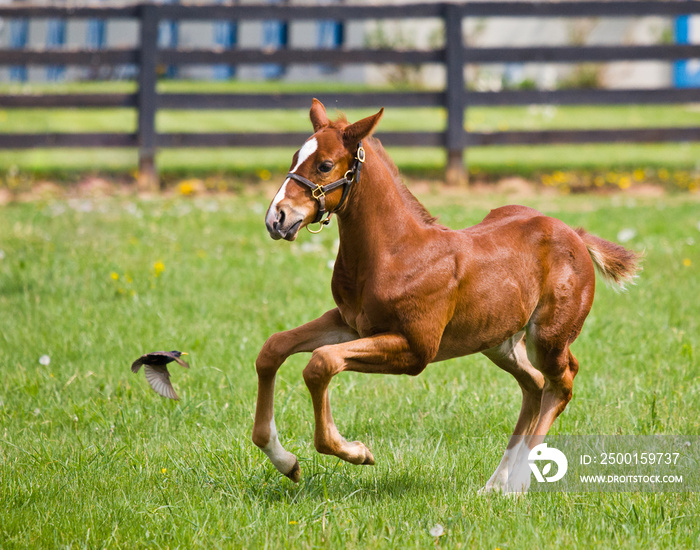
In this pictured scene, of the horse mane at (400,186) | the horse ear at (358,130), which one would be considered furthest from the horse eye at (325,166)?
the horse mane at (400,186)

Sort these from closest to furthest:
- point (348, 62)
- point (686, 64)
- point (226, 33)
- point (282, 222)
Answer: point (282, 222)
point (348, 62)
point (686, 64)
point (226, 33)

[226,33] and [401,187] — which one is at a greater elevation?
[226,33]

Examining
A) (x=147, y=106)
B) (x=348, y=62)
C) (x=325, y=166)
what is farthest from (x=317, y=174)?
(x=348, y=62)

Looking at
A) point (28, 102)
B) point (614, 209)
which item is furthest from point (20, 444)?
point (28, 102)

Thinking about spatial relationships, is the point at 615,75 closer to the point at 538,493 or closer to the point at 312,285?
the point at 312,285

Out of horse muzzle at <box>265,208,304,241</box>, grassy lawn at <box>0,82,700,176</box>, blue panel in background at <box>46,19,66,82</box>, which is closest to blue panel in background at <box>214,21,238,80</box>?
grassy lawn at <box>0,82,700,176</box>

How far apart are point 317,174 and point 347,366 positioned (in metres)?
0.73

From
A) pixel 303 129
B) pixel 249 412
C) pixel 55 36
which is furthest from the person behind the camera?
pixel 55 36

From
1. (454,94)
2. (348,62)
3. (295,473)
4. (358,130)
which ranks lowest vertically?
(295,473)

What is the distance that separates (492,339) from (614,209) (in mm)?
6309

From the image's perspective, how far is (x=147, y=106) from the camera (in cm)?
1066

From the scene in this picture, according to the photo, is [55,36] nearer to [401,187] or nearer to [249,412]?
[249,412]

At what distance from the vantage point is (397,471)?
3621 millimetres

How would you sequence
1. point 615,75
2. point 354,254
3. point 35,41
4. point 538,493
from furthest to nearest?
point 35,41 → point 615,75 → point 538,493 → point 354,254
